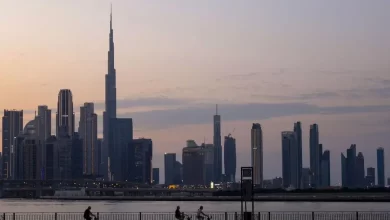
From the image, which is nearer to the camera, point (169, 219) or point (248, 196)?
point (248, 196)

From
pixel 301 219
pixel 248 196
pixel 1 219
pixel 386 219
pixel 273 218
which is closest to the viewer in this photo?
pixel 248 196

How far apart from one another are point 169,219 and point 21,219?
17.7m

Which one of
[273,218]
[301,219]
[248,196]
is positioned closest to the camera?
[248,196]

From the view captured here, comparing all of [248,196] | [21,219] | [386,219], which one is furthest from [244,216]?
[21,219]

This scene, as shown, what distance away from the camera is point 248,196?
54.9 m

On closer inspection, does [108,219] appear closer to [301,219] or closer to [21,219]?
[21,219]

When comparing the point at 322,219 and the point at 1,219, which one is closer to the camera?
the point at 1,219

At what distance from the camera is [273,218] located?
9725 centimetres

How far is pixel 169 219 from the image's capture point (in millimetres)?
84312

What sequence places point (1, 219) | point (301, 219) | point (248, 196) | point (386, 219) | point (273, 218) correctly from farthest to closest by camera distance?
point (273, 218), point (301, 219), point (386, 219), point (1, 219), point (248, 196)

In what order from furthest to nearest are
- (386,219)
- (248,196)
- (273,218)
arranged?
1. (273,218)
2. (386,219)
3. (248,196)

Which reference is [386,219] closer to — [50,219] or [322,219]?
[322,219]

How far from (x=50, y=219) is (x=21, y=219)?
3.02 metres

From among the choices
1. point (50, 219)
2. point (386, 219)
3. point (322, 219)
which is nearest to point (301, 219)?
point (322, 219)
